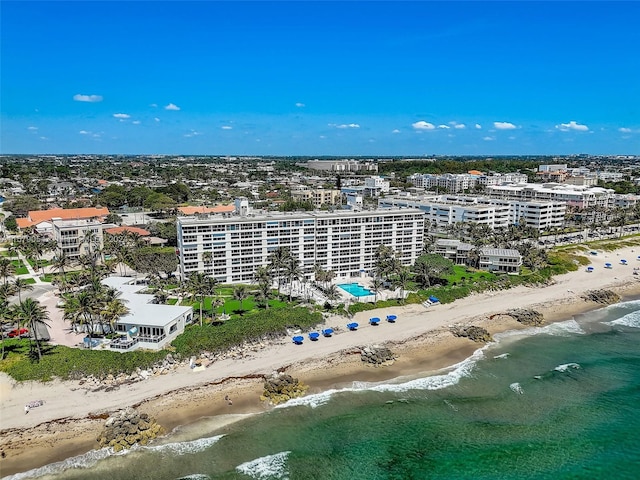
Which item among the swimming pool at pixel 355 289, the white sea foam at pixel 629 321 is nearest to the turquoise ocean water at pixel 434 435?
the white sea foam at pixel 629 321

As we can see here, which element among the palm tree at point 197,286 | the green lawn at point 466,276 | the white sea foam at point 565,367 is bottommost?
the white sea foam at point 565,367

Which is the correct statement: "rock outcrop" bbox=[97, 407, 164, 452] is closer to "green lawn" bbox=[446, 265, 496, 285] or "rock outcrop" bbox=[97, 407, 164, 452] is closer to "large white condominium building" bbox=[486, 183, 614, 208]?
"green lawn" bbox=[446, 265, 496, 285]

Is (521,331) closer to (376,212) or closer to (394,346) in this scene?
(394,346)

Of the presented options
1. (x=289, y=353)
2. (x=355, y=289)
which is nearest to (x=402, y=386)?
(x=289, y=353)

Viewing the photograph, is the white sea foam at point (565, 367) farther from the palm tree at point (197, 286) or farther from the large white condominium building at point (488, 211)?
the large white condominium building at point (488, 211)

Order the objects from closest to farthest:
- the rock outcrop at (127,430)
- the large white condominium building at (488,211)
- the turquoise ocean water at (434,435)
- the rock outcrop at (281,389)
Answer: the turquoise ocean water at (434,435) < the rock outcrop at (127,430) < the rock outcrop at (281,389) < the large white condominium building at (488,211)

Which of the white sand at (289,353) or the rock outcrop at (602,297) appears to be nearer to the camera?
the white sand at (289,353)
